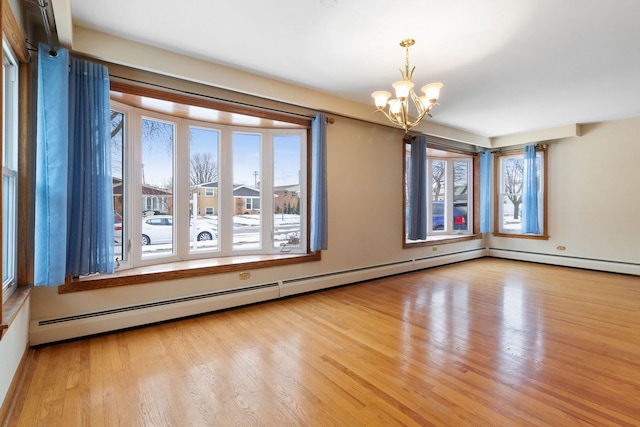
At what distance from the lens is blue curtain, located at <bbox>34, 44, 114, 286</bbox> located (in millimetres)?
2412

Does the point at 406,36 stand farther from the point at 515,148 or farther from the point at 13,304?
the point at 515,148

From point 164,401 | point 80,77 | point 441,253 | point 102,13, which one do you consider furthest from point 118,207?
point 441,253

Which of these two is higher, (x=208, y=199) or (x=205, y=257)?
(x=208, y=199)

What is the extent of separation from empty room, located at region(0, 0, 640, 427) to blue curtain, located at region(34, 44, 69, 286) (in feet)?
0.05

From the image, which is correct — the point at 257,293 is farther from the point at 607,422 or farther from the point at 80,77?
the point at 607,422

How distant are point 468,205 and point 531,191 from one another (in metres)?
1.29

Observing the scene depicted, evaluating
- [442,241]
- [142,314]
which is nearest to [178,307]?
[142,314]

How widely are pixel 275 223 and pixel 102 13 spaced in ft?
9.29

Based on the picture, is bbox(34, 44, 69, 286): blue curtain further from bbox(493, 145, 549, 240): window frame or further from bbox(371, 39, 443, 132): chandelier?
bbox(493, 145, 549, 240): window frame

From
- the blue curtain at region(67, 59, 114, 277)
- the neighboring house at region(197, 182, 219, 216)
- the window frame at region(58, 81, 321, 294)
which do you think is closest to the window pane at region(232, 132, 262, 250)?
the window frame at region(58, 81, 321, 294)

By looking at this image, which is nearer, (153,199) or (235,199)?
(153,199)

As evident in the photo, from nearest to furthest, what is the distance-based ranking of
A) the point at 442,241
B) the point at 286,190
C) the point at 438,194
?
the point at 286,190 < the point at 442,241 < the point at 438,194

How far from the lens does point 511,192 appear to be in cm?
695

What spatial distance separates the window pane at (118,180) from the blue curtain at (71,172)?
520 mm
